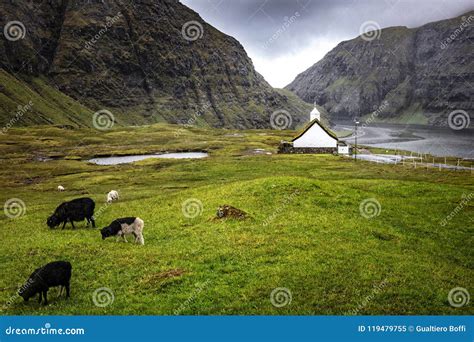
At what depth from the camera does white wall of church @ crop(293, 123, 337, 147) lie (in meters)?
113

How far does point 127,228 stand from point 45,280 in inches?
354

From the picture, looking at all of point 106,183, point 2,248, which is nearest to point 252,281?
point 2,248

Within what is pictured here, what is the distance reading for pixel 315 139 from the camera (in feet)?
373

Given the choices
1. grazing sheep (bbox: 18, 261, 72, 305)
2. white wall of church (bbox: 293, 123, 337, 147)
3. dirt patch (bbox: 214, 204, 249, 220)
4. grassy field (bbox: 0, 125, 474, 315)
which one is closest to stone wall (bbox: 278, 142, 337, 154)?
white wall of church (bbox: 293, 123, 337, 147)

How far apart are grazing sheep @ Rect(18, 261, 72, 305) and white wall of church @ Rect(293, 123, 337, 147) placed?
322 ft

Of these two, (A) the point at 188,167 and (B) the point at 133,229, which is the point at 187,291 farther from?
(A) the point at 188,167

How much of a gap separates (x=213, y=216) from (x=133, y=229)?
7.48 metres

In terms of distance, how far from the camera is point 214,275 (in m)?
21.2

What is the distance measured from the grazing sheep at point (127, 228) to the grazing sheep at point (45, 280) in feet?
26.2

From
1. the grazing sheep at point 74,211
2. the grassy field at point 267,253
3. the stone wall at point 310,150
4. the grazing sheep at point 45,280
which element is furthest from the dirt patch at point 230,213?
the stone wall at point 310,150

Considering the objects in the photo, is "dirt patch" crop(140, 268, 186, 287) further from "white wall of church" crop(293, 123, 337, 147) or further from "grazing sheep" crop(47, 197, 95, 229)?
"white wall of church" crop(293, 123, 337, 147)

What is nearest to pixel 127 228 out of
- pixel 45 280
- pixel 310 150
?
pixel 45 280

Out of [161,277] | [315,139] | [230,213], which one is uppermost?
[315,139]

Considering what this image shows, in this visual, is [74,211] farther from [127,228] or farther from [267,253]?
[267,253]
